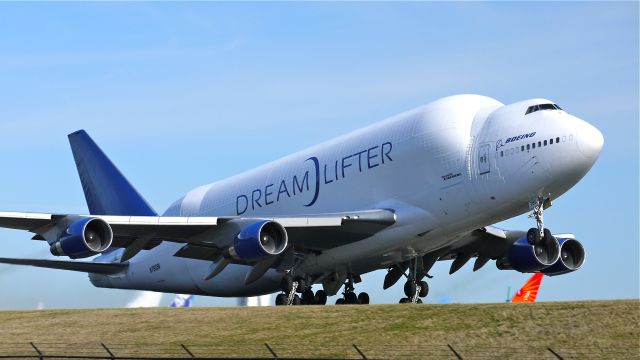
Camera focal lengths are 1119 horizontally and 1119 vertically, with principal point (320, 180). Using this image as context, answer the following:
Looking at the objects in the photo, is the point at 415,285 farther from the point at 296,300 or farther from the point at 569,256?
the point at 569,256

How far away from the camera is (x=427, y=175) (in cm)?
4325

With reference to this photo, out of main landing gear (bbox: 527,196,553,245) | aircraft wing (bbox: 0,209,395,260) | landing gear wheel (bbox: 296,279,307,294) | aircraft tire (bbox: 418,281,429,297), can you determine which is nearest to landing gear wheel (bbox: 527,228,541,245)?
main landing gear (bbox: 527,196,553,245)

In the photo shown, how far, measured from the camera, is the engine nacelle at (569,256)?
48.8 metres

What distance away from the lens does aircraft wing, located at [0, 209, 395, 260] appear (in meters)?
A: 43.2

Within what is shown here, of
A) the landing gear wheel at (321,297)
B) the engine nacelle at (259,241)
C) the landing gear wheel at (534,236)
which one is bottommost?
the landing gear wheel at (321,297)

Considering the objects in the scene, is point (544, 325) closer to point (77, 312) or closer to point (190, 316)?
point (190, 316)

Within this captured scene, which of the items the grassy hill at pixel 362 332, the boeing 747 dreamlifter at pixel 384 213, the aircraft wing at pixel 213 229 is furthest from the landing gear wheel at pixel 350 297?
the grassy hill at pixel 362 332

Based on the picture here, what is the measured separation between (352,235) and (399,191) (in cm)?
284

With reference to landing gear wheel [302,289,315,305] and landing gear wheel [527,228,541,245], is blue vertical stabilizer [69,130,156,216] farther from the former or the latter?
landing gear wheel [527,228,541,245]

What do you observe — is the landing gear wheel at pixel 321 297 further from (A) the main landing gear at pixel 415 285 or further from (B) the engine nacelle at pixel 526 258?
(B) the engine nacelle at pixel 526 258

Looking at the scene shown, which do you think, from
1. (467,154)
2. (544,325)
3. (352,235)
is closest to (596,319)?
(544,325)

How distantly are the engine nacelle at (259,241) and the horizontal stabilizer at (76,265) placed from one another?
12529 mm

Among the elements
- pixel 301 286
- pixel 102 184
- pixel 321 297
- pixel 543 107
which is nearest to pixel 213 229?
pixel 301 286

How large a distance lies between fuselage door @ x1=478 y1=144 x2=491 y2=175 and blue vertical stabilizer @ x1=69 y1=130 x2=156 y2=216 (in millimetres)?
22800
